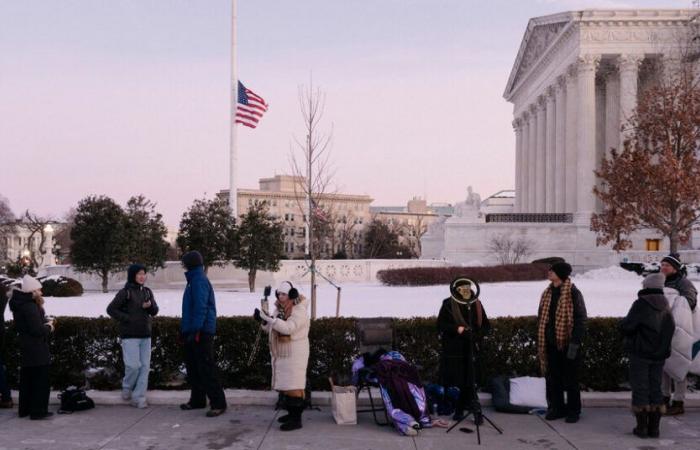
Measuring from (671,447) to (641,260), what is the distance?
39.9 m

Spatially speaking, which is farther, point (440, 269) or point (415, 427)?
point (440, 269)

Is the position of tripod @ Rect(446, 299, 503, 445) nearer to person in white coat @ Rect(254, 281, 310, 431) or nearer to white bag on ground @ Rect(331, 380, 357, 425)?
white bag on ground @ Rect(331, 380, 357, 425)

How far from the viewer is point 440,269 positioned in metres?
32.6

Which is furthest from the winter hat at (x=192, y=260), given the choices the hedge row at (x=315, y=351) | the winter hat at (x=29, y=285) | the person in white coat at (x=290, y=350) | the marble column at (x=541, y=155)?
the marble column at (x=541, y=155)

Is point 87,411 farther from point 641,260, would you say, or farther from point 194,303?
point 641,260

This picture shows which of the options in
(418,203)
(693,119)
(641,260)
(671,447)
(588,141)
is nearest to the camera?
(671,447)

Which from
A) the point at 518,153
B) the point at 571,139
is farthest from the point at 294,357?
the point at 518,153

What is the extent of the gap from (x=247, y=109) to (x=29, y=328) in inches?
1048

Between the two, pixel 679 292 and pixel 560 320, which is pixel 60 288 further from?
pixel 679 292

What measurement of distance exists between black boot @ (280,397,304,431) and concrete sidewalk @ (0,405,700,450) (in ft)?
0.31

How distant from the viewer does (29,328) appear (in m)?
8.62

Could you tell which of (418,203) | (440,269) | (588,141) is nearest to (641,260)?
(588,141)

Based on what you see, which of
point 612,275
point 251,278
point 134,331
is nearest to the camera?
point 134,331

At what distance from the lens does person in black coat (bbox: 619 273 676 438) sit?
790 cm
